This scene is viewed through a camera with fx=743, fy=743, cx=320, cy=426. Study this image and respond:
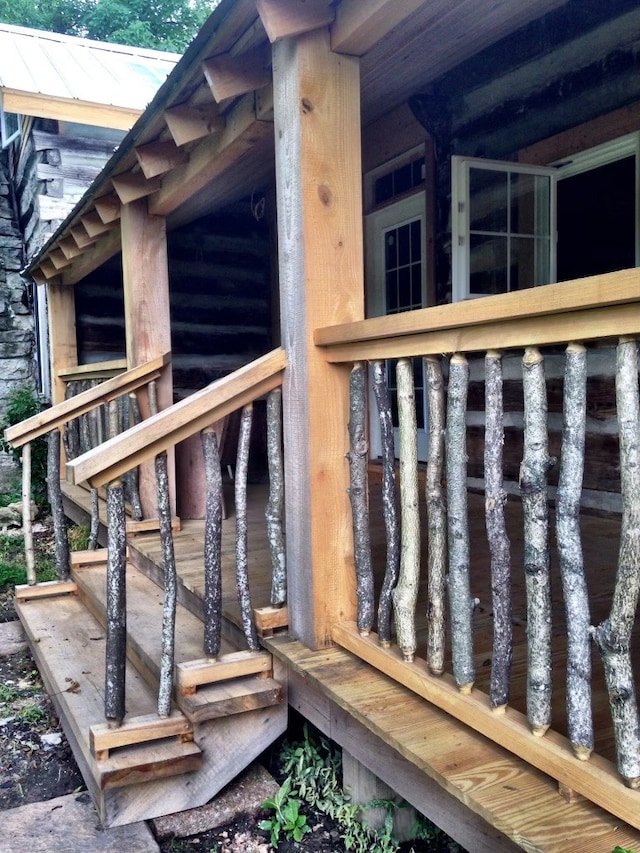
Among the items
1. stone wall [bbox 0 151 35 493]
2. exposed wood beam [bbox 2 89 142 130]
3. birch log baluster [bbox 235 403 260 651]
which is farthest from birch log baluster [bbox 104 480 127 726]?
stone wall [bbox 0 151 35 493]

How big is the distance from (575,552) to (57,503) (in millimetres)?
3274

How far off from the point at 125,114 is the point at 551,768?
8009mm

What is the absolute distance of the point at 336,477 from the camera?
248cm

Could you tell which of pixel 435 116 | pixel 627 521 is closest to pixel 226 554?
pixel 627 521

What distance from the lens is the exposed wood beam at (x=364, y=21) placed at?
2.08 metres

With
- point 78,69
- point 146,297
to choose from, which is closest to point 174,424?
point 146,297

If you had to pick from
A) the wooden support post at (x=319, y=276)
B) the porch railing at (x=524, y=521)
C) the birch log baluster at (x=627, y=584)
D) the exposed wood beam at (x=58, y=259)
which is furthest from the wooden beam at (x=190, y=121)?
the exposed wood beam at (x=58, y=259)

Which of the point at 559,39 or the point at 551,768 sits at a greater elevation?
the point at 559,39

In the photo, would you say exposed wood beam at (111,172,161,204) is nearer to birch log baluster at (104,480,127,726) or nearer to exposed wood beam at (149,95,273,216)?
exposed wood beam at (149,95,273,216)

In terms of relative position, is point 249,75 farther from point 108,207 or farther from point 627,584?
point 627,584

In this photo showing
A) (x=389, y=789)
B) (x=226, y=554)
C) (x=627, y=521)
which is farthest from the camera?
(x=226, y=554)

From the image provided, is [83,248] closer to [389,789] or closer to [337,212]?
[337,212]

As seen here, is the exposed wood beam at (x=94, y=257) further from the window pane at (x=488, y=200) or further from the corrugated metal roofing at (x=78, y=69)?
the corrugated metal roofing at (x=78, y=69)

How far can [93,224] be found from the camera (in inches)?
196
